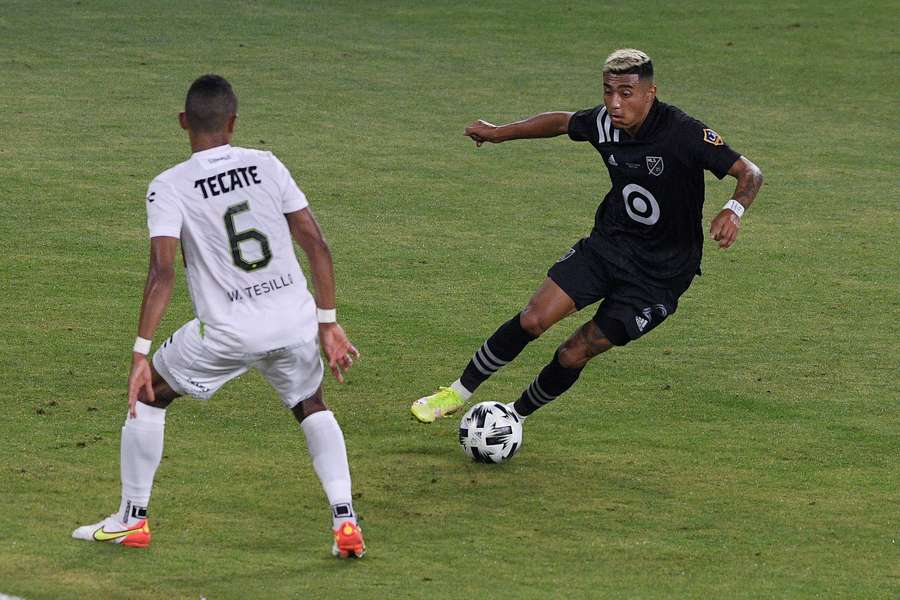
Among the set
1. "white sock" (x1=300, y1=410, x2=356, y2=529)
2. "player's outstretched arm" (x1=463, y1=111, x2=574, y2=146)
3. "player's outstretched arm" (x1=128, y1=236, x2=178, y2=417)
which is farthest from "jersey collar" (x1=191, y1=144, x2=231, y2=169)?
"player's outstretched arm" (x1=463, y1=111, x2=574, y2=146)

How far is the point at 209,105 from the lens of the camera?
6328mm

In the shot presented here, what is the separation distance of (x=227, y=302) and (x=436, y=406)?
2.20 metres

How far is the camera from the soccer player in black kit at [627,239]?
797 centimetres

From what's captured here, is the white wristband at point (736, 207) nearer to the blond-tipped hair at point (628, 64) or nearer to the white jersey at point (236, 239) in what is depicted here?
the blond-tipped hair at point (628, 64)

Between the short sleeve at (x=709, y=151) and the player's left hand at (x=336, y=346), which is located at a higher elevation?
the short sleeve at (x=709, y=151)

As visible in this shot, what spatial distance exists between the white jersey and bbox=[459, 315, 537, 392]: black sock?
6.43 ft

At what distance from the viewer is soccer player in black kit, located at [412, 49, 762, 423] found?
797 cm

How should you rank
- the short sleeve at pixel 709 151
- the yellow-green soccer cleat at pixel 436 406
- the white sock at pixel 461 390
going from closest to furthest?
1. the short sleeve at pixel 709 151
2. the yellow-green soccer cleat at pixel 436 406
3. the white sock at pixel 461 390

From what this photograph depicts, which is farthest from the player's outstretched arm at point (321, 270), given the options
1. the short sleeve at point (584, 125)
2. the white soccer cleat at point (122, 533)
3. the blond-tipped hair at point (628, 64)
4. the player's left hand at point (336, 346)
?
the short sleeve at point (584, 125)

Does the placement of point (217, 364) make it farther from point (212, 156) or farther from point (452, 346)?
point (452, 346)

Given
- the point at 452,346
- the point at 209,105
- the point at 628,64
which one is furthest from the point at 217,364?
the point at 452,346

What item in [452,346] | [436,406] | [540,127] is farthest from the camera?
[452,346]

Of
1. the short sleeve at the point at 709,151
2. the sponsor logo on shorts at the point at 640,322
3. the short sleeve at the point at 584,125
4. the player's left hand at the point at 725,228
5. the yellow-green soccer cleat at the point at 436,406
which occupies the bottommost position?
the yellow-green soccer cleat at the point at 436,406

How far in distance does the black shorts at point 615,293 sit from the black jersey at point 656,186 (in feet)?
0.20
